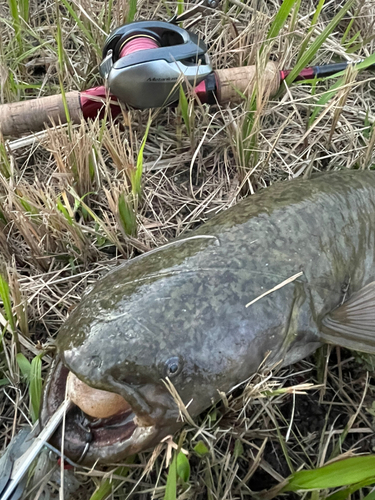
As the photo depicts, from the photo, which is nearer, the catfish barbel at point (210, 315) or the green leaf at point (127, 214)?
the catfish barbel at point (210, 315)

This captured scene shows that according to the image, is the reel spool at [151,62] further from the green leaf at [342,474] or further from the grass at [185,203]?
the green leaf at [342,474]

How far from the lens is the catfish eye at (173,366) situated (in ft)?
4.63

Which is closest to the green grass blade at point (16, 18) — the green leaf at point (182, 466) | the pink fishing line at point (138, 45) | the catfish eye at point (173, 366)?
the pink fishing line at point (138, 45)

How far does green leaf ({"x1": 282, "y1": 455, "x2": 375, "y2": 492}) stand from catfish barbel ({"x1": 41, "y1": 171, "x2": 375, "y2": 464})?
1.31 feet

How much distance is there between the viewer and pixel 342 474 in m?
1.38

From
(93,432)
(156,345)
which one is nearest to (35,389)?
(93,432)

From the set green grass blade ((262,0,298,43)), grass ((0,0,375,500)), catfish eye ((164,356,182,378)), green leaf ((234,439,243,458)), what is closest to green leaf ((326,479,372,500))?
grass ((0,0,375,500))

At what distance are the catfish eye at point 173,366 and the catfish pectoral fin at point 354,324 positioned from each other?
640 mm

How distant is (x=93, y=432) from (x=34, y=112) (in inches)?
68.5

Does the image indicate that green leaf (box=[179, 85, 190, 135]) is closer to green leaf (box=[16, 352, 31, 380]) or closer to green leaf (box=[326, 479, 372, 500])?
green leaf (box=[16, 352, 31, 380])

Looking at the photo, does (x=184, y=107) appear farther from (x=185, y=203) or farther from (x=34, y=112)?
(x=34, y=112)

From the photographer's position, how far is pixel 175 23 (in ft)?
8.42

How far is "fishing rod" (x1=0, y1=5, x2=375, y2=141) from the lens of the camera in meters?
2.22

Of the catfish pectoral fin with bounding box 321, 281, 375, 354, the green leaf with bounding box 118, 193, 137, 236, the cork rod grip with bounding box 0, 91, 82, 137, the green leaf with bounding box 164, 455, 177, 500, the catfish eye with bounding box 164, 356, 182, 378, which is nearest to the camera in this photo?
the green leaf with bounding box 164, 455, 177, 500
